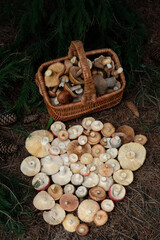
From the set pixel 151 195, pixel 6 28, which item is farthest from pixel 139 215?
pixel 6 28

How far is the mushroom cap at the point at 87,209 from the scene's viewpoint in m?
2.61

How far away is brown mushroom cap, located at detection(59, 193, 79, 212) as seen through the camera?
2660 millimetres

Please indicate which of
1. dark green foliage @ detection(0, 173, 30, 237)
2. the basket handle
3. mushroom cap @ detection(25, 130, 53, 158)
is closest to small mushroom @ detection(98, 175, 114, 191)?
mushroom cap @ detection(25, 130, 53, 158)

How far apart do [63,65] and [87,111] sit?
703 millimetres

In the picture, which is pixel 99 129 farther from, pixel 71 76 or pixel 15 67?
pixel 15 67

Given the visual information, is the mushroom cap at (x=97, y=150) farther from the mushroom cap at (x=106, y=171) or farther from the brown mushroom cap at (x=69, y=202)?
the brown mushroom cap at (x=69, y=202)

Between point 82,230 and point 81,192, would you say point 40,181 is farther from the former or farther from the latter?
point 82,230

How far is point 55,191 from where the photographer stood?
8.95ft

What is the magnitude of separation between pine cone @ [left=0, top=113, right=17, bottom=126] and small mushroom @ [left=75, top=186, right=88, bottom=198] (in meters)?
1.30

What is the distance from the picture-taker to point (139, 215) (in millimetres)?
2695

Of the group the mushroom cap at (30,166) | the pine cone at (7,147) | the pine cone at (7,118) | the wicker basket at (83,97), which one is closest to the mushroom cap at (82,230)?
the mushroom cap at (30,166)

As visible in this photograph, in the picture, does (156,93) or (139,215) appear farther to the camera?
(156,93)

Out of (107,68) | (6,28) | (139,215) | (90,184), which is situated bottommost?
(139,215)

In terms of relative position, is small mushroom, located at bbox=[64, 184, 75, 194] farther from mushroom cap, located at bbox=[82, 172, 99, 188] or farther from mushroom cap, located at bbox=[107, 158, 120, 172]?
mushroom cap, located at bbox=[107, 158, 120, 172]
